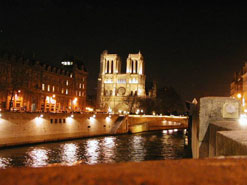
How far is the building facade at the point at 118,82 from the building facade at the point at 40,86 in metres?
31.4

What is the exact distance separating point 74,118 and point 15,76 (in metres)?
11.2

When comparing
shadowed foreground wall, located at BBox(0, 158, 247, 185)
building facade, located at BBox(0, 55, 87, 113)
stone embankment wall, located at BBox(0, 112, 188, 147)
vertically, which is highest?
building facade, located at BBox(0, 55, 87, 113)

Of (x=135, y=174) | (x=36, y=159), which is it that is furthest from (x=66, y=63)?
(x=135, y=174)

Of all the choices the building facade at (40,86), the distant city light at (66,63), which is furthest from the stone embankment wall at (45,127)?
the distant city light at (66,63)

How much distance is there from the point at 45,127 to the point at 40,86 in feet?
80.1

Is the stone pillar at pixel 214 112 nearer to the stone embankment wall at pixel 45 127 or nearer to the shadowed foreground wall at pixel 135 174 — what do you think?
the shadowed foreground wall at pixel 135 174

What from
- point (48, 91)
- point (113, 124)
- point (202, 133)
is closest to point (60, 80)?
point (48, 91)

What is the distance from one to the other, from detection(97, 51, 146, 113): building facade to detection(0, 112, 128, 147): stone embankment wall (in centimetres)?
5504

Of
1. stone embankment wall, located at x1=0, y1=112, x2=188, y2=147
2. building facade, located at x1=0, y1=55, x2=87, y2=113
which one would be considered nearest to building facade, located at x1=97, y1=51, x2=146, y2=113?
building facade, located at x1=0, y1=55, x2=87, y2=113

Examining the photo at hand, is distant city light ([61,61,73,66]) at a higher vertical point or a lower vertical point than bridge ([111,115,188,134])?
higher

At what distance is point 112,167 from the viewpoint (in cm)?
129

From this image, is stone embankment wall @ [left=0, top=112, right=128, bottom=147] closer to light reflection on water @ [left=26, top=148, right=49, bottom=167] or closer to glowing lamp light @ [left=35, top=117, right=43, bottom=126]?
glowing lamp light @ [left=35, top=117, right=43, bottom=126]

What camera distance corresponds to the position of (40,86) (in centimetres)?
5988

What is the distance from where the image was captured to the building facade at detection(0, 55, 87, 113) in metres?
48.6
